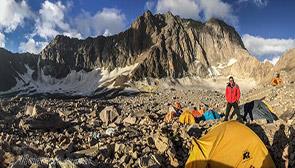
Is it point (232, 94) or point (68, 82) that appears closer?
point (232, 94)

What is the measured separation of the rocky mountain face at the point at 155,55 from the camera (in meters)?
166

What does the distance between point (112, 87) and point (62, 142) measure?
129613mm

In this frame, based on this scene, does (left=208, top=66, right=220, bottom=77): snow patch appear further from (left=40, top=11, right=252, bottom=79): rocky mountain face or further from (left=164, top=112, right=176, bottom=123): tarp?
(left=164, top=112, right=176, bottom=123): tarp

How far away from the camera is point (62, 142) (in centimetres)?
1864

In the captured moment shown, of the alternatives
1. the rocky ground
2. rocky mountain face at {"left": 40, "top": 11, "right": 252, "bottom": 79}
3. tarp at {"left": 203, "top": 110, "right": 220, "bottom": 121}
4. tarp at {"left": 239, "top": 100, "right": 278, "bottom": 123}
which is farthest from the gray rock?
rocky mountain face at {"left": 40, "top": 11, "right": 252, "bottom": 79}

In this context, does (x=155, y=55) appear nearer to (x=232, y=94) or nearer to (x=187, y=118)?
(x=187, y=118)

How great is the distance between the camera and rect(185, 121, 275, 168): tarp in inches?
587

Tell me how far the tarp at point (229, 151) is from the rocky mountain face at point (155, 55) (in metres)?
139

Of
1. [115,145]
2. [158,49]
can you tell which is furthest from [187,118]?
[158,49]

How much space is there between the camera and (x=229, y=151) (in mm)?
15117

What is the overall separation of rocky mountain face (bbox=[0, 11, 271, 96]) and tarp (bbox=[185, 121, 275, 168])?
5470 inches

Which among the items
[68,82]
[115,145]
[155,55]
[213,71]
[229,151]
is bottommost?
[229,151]

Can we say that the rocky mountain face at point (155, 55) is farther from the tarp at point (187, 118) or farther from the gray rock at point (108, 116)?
the tarp at point (187, 118)

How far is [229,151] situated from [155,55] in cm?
14992
